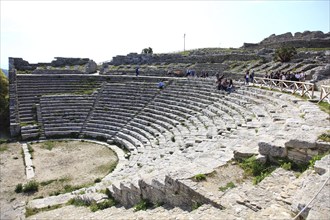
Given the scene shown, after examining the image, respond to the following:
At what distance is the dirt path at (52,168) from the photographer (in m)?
12.3

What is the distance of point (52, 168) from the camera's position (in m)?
15.3

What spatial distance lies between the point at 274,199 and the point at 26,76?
89.7 ft

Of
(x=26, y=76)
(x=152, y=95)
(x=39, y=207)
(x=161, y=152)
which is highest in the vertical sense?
(x=26, y=76)

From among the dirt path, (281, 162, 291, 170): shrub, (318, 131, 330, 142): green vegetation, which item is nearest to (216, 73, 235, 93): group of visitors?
the dirt path

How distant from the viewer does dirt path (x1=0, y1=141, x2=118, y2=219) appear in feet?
40.2

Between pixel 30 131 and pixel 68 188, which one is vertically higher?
pixel 30 131

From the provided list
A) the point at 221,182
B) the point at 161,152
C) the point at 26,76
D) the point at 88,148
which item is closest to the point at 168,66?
the point at 26,76

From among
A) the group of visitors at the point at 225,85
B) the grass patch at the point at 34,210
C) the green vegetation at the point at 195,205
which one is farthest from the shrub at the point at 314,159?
the group of visitors at the point at 225,85

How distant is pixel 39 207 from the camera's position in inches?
399

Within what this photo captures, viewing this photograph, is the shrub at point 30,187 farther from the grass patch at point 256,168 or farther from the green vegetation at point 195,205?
the grass patch at point 256,168

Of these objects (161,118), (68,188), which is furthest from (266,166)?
(161,118)

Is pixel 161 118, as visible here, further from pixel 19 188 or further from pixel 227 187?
pixel 227 187

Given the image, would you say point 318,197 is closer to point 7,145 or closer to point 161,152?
point 161,152

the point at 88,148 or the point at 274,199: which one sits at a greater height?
the point at 274,199
